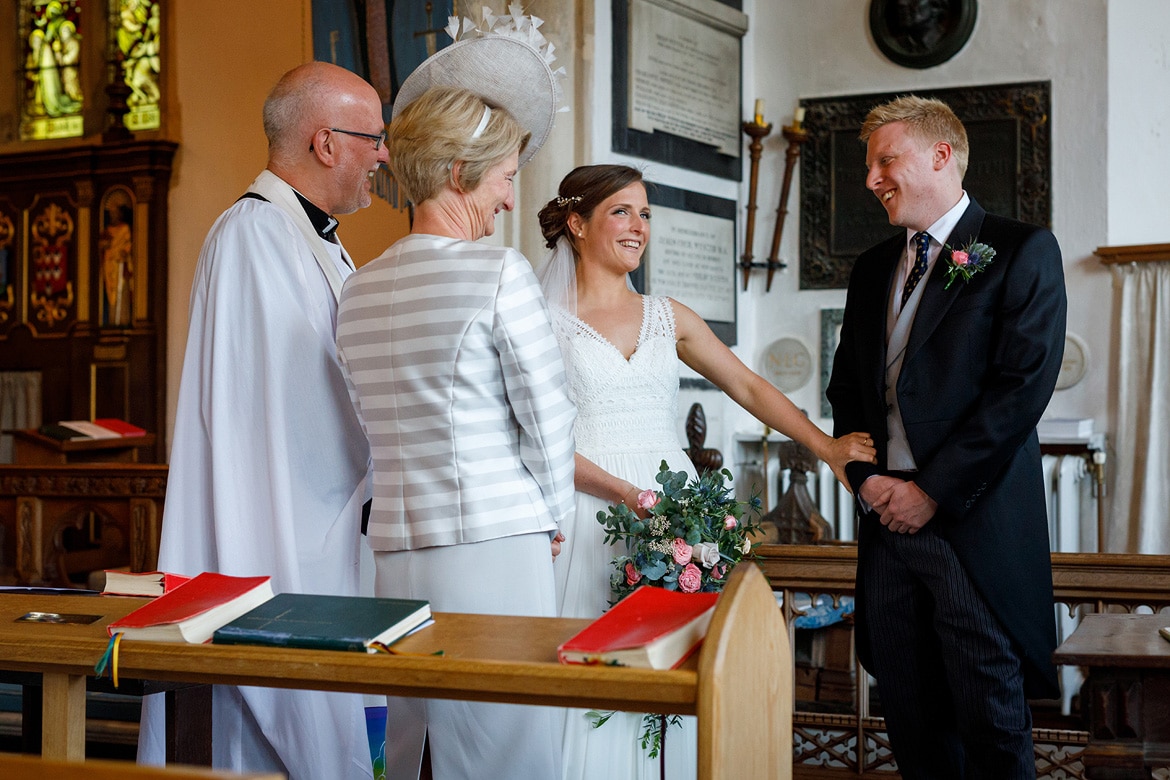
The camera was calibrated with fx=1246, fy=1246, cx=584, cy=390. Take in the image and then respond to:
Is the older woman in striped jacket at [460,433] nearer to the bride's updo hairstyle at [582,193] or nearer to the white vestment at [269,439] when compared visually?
the white vestment at [269,439]

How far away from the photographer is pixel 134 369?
8.46m

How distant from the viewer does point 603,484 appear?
10.9ft

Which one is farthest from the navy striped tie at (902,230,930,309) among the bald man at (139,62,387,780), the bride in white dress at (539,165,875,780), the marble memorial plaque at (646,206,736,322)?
the marble memorial plaque at (646,206,736,322)

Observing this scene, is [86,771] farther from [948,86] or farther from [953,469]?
[948,86]

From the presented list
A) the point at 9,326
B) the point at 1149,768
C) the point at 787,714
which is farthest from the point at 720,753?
the point at 9,326

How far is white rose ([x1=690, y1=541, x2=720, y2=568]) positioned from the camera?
3031 mm

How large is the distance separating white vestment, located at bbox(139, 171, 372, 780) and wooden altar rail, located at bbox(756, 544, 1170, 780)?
1.26 m

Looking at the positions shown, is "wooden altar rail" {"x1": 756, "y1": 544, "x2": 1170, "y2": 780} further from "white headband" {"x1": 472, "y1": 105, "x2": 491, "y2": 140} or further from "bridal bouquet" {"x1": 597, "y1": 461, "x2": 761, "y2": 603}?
"white headband" {"x1": 472, "y1": 105, "x2": 491, "y2": 140}

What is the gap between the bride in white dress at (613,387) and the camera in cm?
325

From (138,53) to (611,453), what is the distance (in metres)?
6.64

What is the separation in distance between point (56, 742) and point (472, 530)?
29.6 inches

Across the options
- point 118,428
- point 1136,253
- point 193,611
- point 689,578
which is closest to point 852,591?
point 689,578

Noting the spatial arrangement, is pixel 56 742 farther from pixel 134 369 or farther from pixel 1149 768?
pixel 134 369

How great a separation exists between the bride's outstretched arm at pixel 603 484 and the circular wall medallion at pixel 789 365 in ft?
12.1
